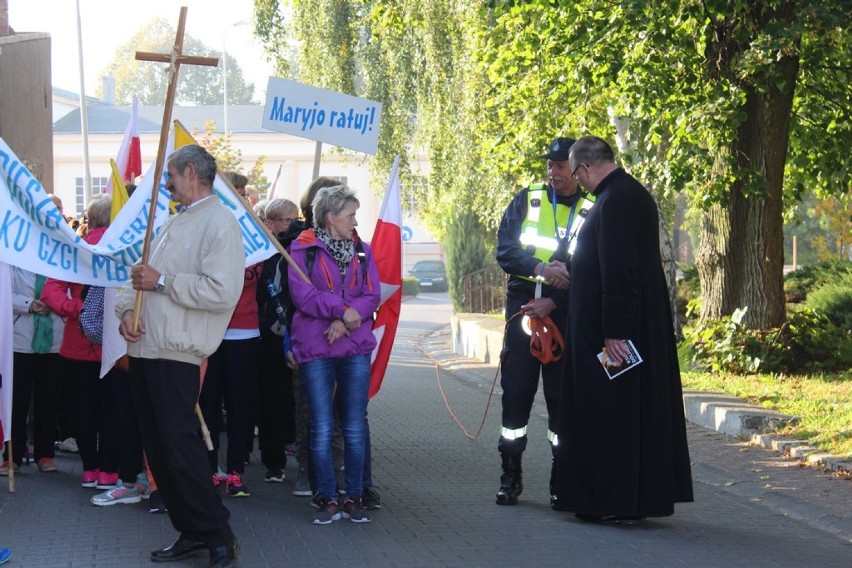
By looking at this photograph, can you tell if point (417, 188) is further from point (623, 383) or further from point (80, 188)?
point (80, 188)

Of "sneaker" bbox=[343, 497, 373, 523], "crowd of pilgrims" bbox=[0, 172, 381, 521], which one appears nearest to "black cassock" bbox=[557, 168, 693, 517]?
"sneaker" bbox=[343, 497, 373, 523]

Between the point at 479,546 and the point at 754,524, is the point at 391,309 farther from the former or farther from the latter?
the point at 754,524

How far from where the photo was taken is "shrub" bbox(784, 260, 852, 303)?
56.8ft

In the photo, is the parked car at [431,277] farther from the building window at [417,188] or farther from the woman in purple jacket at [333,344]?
the woman in purple jacket at [333,344]

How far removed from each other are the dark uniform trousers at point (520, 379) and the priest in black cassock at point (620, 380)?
21.1 inches

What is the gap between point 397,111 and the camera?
75.4ft

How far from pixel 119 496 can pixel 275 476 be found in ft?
3.91

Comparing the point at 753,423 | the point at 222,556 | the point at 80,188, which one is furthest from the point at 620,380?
the point at 80,188

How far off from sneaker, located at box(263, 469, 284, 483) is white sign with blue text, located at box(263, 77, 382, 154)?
2295mm

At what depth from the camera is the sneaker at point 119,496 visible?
25.9 ft

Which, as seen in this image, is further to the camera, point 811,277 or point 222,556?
point 811,277

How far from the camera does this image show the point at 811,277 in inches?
713

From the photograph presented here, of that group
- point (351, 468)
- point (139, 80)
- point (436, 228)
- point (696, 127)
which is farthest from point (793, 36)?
point (139, 80)

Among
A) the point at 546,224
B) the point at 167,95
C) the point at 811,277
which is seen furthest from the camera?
the point at 811,277
